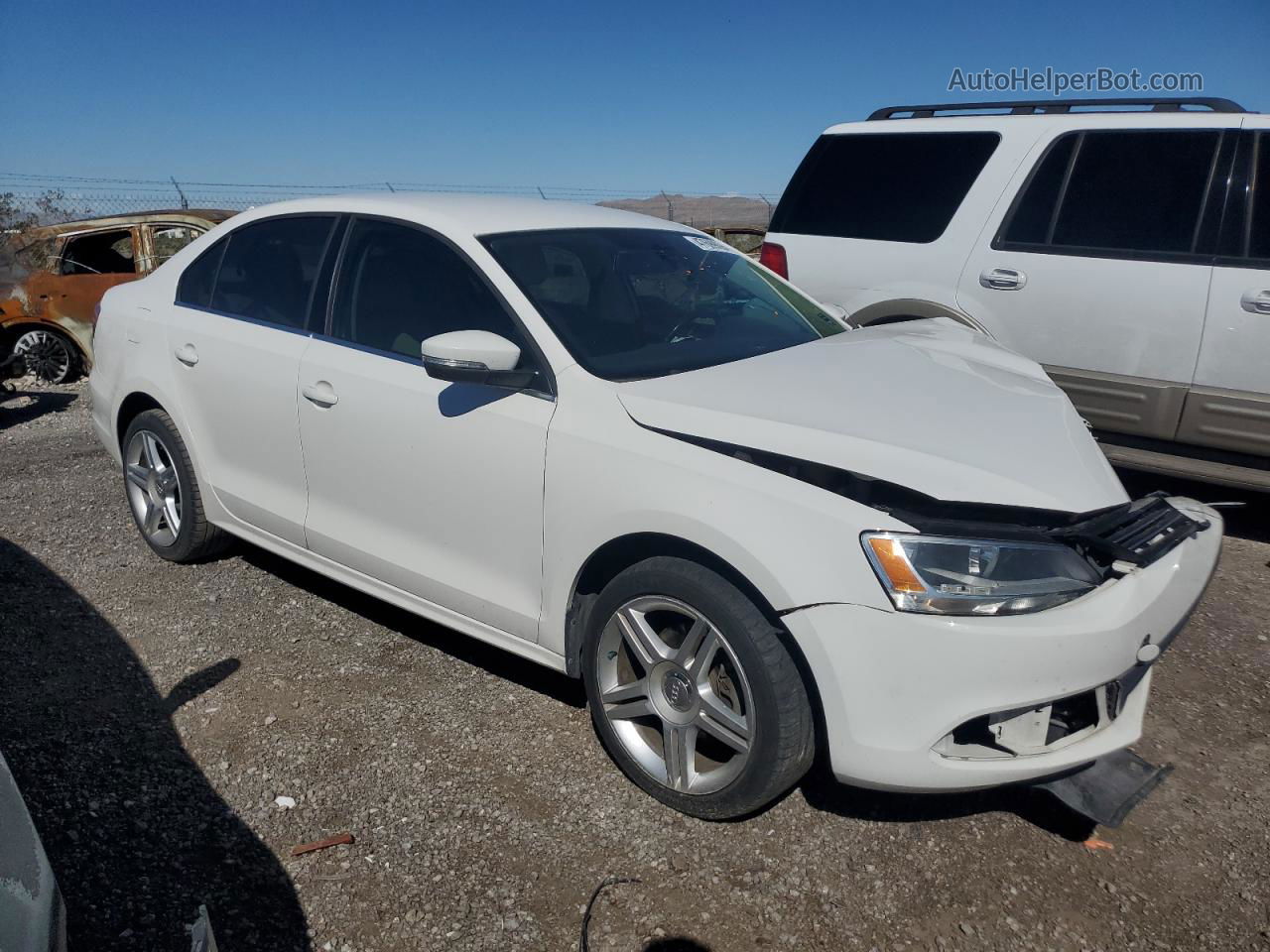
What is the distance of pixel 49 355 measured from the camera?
9.71 metres

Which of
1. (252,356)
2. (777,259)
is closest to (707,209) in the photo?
(777,259)

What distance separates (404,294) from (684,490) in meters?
1.52

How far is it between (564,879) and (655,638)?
70 cm

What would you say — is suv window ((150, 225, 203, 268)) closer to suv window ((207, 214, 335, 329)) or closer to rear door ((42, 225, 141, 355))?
rear door ((42, 225, 141, 355))

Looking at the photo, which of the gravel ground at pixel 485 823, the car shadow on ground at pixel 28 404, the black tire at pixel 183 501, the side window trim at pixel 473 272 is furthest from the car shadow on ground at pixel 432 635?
the car shadow on ground at pixel 28 404

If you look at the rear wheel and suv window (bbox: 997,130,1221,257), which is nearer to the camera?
suv window (bbox: 997,130,1221,257)

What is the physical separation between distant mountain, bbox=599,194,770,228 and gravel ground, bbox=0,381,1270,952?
16.2m

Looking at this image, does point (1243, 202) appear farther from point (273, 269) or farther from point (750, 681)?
point (273, 269)

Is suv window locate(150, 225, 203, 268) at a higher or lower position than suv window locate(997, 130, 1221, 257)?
lower

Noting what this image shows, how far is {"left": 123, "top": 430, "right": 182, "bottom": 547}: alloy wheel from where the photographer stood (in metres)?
4.61

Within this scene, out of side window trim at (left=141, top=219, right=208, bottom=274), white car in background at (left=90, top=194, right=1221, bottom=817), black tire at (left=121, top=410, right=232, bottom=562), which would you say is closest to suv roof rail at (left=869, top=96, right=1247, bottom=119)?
white car in background at (left=90, top=194, right=1221, bottom=817)

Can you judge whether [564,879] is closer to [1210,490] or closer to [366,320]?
[366,320]

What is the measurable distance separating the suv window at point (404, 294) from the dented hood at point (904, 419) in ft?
2.36

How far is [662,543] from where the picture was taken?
2814 millimetres
